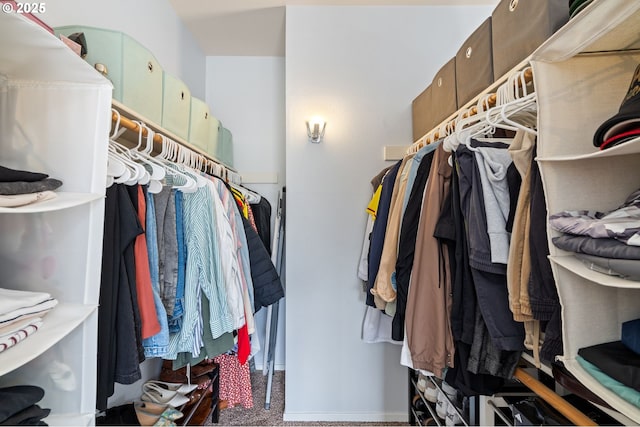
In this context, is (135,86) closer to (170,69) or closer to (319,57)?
(170,69)

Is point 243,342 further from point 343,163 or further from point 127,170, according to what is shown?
point 343,163

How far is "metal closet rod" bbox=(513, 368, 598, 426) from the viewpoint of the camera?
720 mm

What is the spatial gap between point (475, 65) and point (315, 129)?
934mm

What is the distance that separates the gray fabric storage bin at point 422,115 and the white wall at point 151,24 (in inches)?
63.1

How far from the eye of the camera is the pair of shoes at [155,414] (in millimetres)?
1291

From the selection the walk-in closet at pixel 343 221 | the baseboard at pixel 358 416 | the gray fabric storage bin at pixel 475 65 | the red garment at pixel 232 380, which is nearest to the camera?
the walk-in closet at pixel 343 221

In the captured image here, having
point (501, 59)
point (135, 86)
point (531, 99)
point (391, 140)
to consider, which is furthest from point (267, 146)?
point (531, 99)

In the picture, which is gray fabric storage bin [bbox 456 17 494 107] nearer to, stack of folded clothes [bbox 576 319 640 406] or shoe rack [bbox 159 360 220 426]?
stack of folded clothes [bbox 576 319 640 406]

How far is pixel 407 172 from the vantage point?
1.28 m

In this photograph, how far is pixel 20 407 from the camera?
54 centimetres

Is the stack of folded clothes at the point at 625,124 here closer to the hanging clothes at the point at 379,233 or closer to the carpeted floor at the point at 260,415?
the hanging clothes at the point at 379,233

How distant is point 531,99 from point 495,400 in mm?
999

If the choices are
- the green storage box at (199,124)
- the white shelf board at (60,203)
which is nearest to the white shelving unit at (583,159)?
the white shelf board at (60,203)

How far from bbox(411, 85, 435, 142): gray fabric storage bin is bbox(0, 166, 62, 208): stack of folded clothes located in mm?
1604
